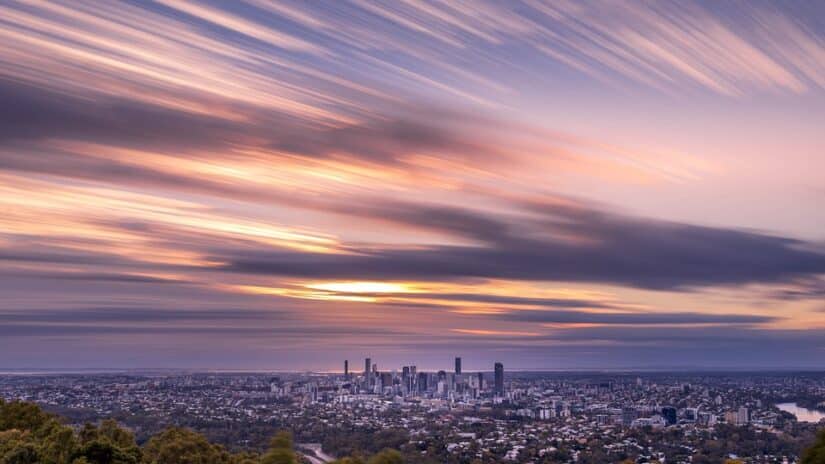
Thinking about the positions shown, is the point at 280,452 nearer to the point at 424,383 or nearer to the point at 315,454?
the point at 315,454

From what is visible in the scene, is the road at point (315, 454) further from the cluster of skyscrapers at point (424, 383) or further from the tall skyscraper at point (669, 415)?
the cluster of skyscrapers at point (424, 383)

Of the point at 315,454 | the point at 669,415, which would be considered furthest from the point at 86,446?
the point at 669,415

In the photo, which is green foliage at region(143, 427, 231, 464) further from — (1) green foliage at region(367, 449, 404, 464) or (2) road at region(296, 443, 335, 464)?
(1) green foliage at region(367, 449, 404, 464)

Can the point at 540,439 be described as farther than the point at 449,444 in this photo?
Yes

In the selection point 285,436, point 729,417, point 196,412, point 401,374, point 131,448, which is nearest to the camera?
point 285,436

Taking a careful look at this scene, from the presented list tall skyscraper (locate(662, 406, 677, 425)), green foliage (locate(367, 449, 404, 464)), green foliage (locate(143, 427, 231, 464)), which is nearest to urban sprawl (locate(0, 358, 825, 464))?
tall skyscraper (locate(662, 406, 677, 425))

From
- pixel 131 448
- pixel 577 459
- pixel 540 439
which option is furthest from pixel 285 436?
pixel 540 439

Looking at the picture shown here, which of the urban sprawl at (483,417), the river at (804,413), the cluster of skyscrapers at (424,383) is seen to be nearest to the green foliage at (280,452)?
the urban sprawl at (483,417)

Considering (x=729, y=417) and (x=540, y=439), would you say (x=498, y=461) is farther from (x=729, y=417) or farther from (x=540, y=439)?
(x=729, y=417)
